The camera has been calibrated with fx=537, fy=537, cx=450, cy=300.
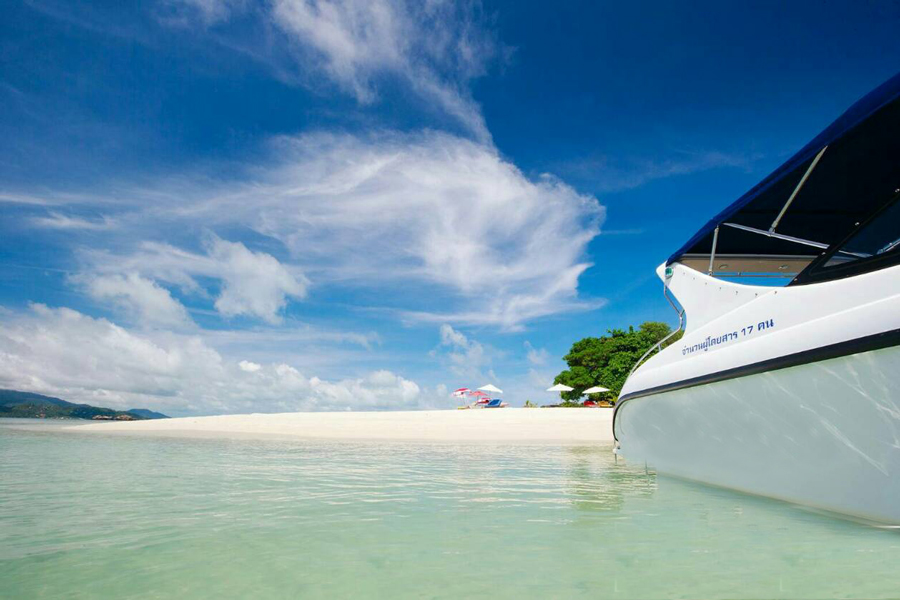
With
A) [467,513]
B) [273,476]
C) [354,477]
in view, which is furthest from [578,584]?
[273,476]

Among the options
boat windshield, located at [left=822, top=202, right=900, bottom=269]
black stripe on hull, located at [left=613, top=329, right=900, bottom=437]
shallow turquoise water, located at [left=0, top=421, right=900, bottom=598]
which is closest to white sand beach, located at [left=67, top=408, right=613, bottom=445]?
shallow turquoise water, located at [left=0, top=421, right=900, bottom=598]

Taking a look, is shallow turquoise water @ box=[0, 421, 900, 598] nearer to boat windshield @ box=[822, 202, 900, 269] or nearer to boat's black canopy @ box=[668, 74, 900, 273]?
boat windshield @ box=[822, 202, 900, 269]

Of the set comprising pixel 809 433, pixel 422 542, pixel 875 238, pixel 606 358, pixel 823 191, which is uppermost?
pixel 606 358

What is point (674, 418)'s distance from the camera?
600cm

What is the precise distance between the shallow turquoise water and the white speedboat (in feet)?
1.19

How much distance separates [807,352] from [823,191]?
2872 millimetres

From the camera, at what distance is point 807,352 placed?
149 inches

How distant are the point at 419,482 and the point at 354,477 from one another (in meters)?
1.00

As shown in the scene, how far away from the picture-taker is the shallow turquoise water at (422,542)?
101 inches

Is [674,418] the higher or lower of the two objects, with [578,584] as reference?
higher

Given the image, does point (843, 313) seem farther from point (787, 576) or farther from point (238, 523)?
point (238, 523)

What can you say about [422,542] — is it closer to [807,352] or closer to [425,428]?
[807,352]

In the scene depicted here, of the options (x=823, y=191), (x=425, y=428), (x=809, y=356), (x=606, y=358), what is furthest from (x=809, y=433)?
(x=606, y=358)

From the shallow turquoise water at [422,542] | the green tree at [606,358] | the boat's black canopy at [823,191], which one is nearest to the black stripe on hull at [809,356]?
the shallow turquoise water at [422,542]
